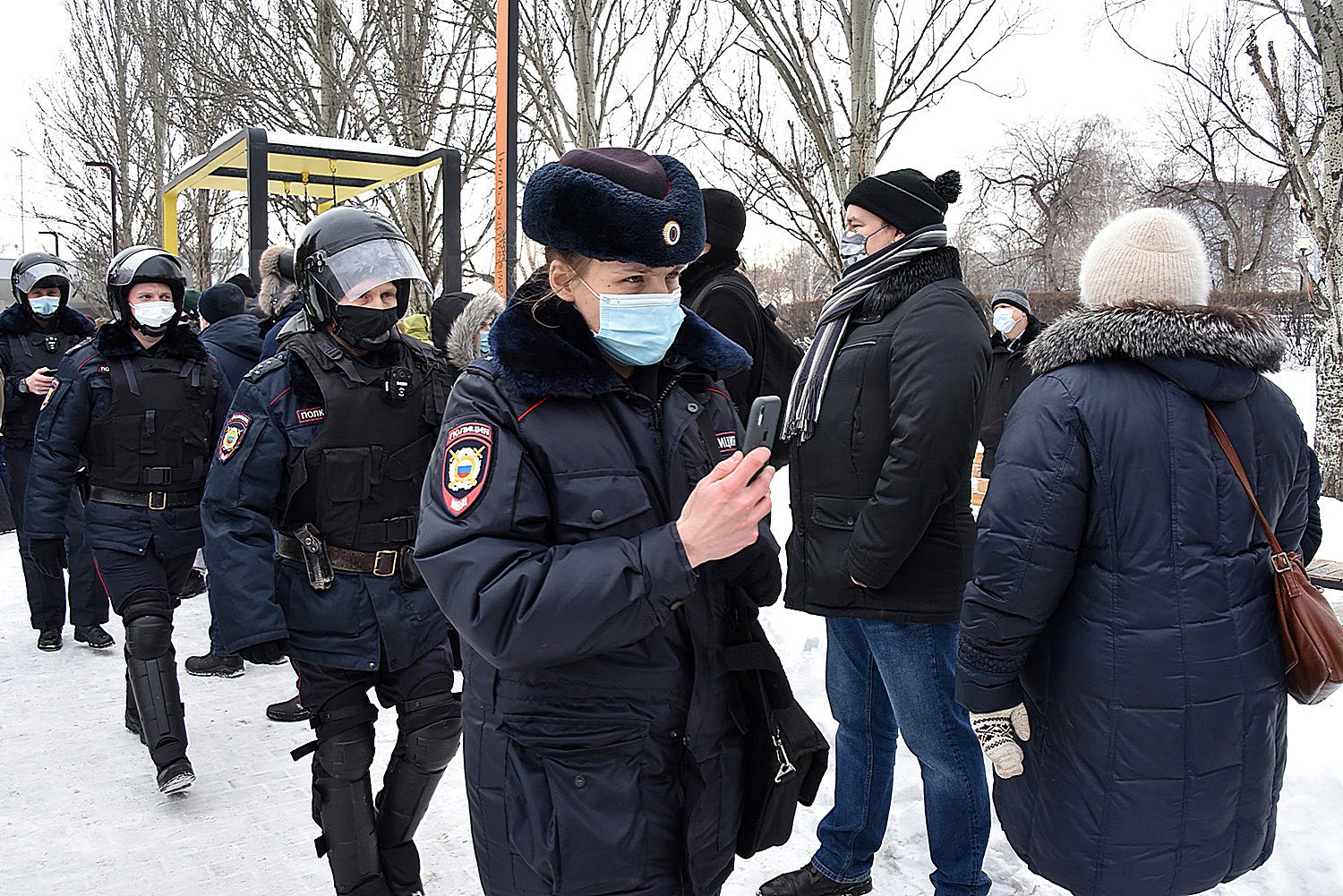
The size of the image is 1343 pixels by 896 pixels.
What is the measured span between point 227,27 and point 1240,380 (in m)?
13.9

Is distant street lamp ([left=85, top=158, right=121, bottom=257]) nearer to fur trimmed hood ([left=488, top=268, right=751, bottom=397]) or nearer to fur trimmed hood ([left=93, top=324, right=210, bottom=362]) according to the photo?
fur trimmed hood ([left=93, top=324, right=210, bottom=362])

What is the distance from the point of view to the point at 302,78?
1297 cm

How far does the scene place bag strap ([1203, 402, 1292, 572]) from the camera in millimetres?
2154

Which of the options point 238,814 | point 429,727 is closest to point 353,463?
point 429,727

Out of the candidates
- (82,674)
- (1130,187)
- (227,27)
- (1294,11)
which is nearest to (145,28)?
(227,27)

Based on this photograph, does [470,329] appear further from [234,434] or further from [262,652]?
[262,652]

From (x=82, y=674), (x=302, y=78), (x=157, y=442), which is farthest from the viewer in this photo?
(x=302, y=78)

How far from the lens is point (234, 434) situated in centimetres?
304

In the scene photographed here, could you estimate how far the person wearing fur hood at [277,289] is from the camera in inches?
227

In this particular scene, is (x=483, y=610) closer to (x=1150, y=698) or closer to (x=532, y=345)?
(x=532, y=345)

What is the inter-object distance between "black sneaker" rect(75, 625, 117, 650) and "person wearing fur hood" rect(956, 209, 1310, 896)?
572 cm

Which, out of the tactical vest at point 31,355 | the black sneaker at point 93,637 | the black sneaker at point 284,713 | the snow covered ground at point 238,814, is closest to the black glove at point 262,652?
the snow covered ground at point 238,814

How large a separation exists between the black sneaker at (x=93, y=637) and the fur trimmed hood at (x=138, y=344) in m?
2.52

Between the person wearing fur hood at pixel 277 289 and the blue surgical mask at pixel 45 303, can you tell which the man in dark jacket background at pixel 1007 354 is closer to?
the person wearing fur hood at pixel 277 289
